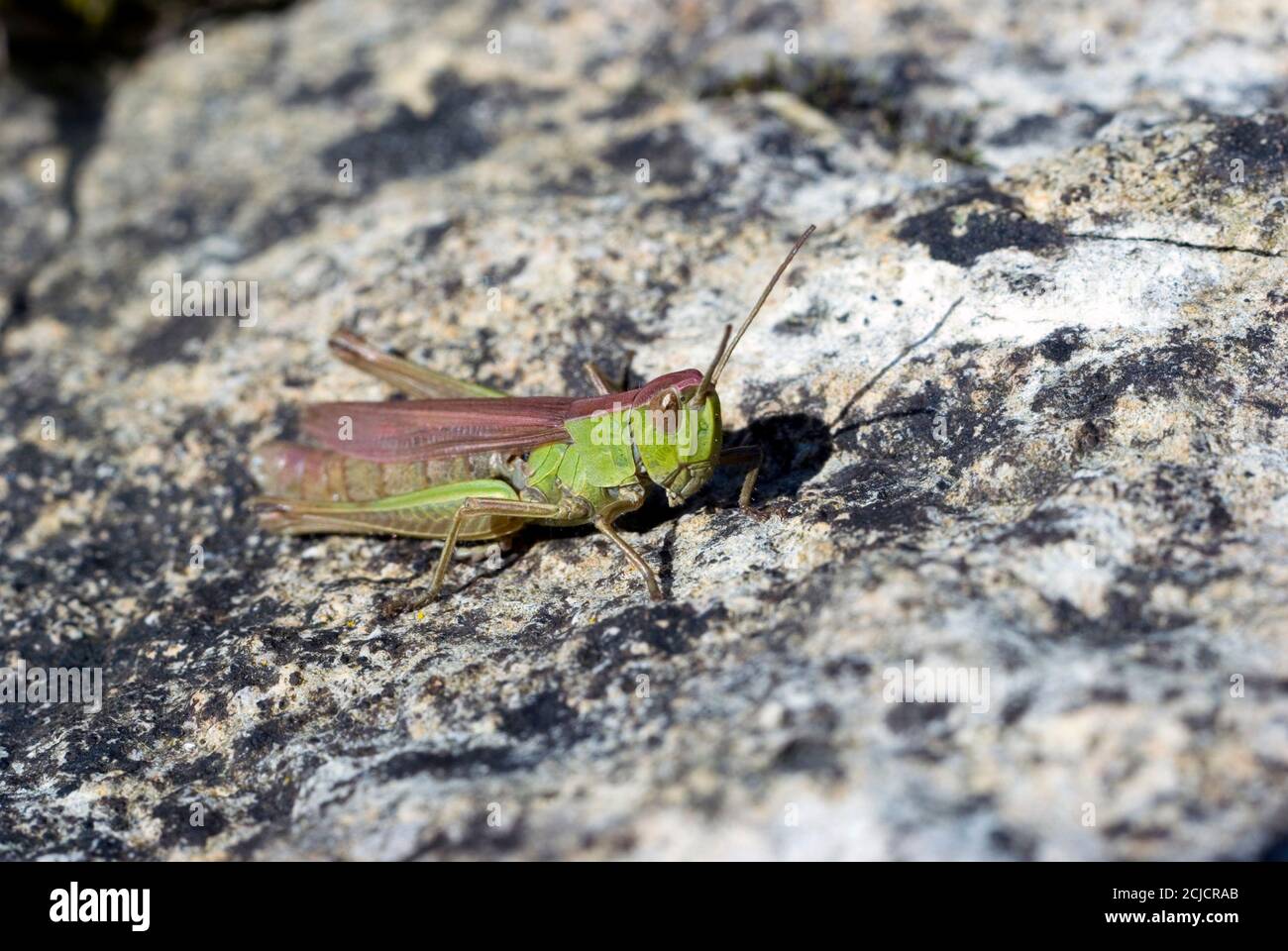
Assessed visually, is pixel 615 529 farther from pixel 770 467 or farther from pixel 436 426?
pixel 436 426

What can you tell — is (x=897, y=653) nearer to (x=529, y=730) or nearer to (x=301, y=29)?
(x=529, y=730)

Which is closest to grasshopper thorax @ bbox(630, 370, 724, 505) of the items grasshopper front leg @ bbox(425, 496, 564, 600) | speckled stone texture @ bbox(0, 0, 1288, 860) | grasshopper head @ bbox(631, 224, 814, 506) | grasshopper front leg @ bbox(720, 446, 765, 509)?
grasshopper head @ bbox(631, 224, 814, 506)

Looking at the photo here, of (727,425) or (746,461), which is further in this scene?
(727,425)

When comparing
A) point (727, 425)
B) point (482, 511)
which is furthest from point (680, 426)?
point (482, 511)

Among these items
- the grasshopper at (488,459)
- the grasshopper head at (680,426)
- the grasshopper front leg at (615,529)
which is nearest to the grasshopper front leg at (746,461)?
the grasshopper at (488,459)

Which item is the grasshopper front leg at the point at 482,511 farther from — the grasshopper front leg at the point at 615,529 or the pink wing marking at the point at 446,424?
the pink wing marking at the point at 446,424

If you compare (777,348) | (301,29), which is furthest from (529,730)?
(301,29)
